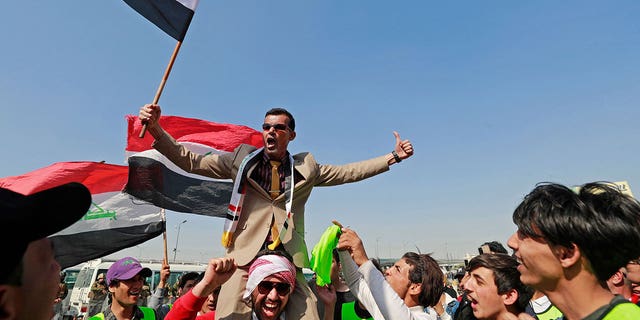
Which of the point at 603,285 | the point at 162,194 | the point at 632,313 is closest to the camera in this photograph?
the point at 632,313

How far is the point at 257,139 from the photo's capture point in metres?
7.30

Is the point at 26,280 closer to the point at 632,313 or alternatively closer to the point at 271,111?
the point at 632,313

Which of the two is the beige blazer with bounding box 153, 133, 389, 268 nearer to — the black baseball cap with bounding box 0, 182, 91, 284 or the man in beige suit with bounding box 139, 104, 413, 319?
the man in beige suit with bounding box 139, 104, 413, 319

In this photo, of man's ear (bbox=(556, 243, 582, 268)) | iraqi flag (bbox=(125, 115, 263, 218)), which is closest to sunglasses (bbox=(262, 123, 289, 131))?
man's ear (bbox=(556, 243, 582, 268))

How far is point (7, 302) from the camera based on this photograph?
3.77ft

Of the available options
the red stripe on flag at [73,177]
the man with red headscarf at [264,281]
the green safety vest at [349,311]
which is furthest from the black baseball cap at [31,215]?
the red stripe on flag at [73,177]

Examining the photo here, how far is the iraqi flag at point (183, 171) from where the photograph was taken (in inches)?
260

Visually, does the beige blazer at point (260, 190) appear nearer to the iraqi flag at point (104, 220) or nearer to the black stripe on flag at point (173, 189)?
the black stripe on flag at point (173, 189)

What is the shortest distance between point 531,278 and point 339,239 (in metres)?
1.42

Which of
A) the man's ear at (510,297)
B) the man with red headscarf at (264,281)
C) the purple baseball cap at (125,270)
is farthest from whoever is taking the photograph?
the purple baseball cap at (125,270)

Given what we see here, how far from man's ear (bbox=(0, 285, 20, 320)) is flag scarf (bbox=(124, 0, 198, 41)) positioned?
3708mm

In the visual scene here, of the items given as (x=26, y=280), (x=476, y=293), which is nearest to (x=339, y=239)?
(x=476, y=293)

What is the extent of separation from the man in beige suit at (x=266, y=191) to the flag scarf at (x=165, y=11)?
4.07 ft

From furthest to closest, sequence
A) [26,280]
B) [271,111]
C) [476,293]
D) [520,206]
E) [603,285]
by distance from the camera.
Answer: [271,111]
[476,293]
[520,206]
[603,285]
[26,280]
